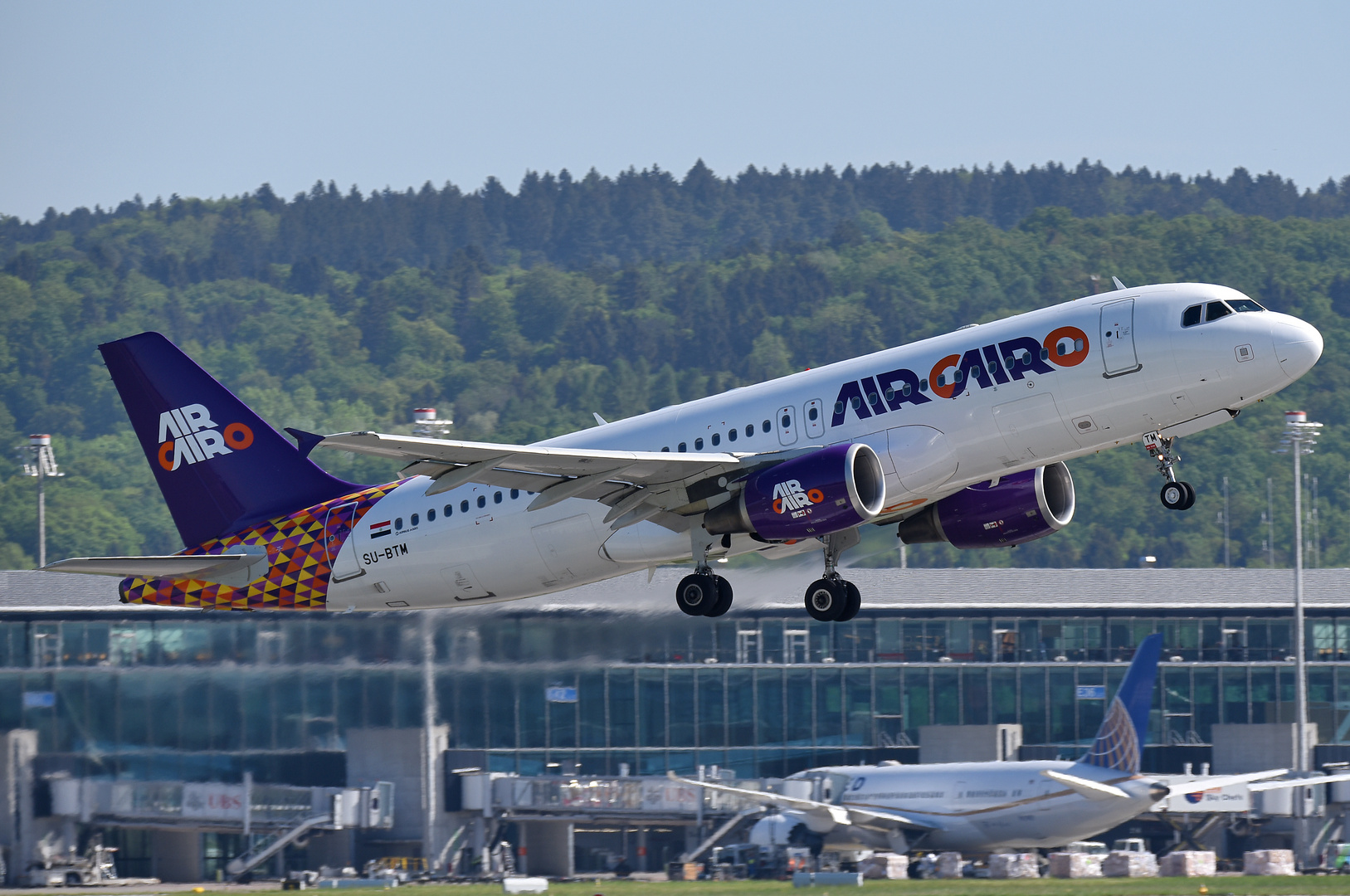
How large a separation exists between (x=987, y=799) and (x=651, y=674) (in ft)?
53.7

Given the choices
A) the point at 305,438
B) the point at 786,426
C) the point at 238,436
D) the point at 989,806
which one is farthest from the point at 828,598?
the point at 989,806

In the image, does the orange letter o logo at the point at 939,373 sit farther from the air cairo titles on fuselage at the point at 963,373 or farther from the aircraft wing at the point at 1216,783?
the aircraft wing at the point at 1216,783

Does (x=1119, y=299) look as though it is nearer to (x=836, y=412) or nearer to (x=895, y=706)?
(x=836, y=412)

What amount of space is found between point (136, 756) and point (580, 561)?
33.3m

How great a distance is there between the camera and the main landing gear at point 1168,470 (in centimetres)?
3812

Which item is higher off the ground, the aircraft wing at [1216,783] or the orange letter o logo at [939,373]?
the orange letter o logo at [939,373]

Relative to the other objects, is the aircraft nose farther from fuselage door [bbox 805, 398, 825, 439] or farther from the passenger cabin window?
fuselage door [bbox 805, 398, 825, 439]

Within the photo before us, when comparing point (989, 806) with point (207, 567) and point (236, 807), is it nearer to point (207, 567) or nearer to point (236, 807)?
point (236, 807)

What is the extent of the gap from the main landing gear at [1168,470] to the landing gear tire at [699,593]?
31.5ft

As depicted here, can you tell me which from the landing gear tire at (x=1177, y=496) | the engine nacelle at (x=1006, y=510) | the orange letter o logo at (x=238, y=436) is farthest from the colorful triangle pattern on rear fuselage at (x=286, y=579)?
the landing gear tire at (x=1177, y=496)

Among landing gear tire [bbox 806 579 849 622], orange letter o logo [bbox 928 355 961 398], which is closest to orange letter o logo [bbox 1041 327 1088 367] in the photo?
orange letter o logo [bbox 928 355 961 398]

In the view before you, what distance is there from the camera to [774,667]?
3056 inches

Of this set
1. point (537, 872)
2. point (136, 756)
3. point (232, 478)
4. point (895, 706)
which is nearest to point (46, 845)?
point (136, 756)

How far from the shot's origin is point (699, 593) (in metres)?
40.8
